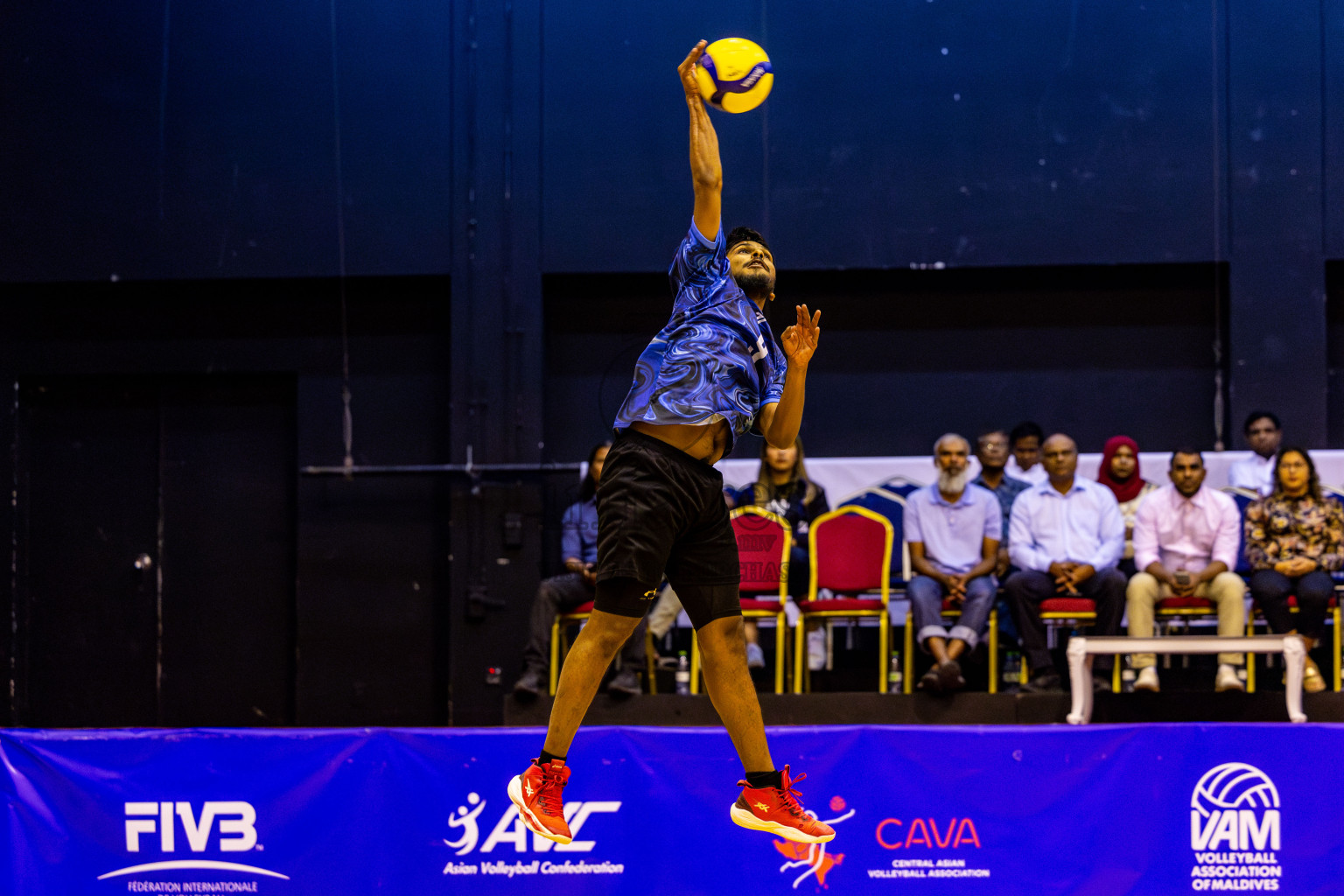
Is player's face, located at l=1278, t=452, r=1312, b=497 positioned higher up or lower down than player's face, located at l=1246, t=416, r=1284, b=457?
lower down

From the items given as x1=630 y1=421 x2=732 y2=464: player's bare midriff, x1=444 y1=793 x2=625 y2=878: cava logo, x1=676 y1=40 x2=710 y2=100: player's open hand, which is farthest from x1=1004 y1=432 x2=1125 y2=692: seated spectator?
x1=676 y1=40 x2=710 y2=100: player's open hand

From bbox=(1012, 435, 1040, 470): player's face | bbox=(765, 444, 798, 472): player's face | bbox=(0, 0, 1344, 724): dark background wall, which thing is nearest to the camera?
bbox=(765, 444, 798, 472): player's face

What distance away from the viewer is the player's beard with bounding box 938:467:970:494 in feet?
23.8

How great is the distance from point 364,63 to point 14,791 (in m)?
5.91

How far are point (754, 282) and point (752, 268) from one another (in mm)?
42

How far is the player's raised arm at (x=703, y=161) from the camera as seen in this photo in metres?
3.45

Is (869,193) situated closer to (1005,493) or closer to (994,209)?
(994,209)

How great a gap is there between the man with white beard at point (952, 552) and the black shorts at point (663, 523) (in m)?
3.23

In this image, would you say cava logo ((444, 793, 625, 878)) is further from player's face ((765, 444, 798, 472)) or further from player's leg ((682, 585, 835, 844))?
player's face ((765, 444, 798, 472))

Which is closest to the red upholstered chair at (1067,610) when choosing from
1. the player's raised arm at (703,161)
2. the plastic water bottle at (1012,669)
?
the plastic water bottle at (1012,669)

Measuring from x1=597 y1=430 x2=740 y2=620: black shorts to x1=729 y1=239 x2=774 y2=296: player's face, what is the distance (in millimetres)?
574

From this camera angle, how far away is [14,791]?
16.7 ft

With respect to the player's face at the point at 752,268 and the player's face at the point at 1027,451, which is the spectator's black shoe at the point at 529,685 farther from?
the player's face at the point at 752,268

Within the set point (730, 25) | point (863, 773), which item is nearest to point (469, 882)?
point (863, 773)
